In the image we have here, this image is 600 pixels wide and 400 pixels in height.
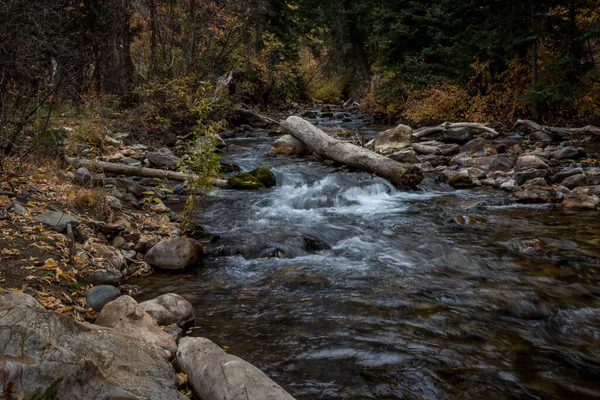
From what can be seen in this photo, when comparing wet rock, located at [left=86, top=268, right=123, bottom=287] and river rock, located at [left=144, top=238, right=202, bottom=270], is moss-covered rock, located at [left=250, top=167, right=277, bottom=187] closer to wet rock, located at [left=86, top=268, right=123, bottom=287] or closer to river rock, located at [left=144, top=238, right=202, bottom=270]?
river rock, located at [left=144, top=238, right=202, bottom=270]

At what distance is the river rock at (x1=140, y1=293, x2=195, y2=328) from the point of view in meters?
3.62

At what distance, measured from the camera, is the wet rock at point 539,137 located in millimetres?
12948

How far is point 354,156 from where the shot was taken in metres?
10.8

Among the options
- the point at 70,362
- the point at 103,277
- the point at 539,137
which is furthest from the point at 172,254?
the point at 539,137

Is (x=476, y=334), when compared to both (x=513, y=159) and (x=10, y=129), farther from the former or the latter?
(x=513, y=159)

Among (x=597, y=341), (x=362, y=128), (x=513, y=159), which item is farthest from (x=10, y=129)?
(x=362, y=128)

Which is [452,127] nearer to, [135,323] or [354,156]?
[354,156]

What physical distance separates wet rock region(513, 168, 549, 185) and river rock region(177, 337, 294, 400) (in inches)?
330

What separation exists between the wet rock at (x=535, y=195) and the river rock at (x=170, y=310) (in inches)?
267

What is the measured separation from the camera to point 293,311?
4254 mm

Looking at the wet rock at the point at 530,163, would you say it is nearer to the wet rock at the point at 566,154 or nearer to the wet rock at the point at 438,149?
the wet rock at the point at 566,154

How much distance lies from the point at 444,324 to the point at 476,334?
288 mm

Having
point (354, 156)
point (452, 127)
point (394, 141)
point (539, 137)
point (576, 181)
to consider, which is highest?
point (452, 127)

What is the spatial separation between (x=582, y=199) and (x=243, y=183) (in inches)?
260
